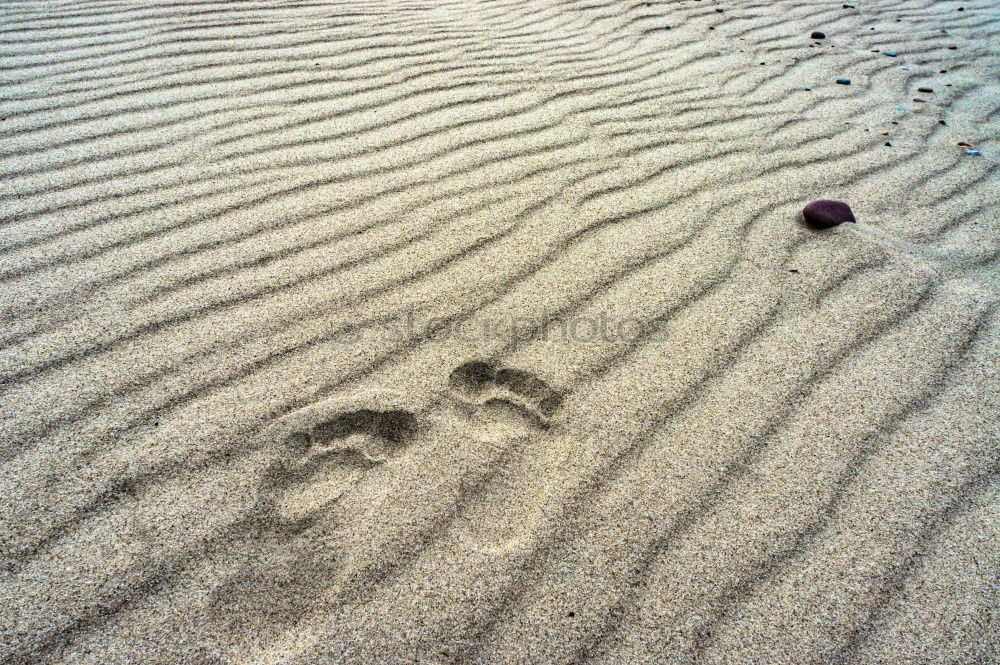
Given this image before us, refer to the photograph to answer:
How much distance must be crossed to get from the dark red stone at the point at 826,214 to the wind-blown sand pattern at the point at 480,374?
5 centimetres

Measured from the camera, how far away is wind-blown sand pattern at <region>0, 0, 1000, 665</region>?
1.12 meters

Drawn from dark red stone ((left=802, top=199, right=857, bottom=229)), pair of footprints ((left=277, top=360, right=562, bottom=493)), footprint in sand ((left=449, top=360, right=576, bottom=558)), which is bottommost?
dark red stone ((left=802, top=199, right=857, bottom=229))

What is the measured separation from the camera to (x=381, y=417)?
1.44 metres

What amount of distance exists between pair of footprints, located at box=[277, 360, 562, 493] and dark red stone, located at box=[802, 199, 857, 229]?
1212 millimetres

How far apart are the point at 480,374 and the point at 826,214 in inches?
53.6

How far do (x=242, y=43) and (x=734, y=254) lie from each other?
262 cm

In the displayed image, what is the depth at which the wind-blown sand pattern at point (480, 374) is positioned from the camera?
1124 mm

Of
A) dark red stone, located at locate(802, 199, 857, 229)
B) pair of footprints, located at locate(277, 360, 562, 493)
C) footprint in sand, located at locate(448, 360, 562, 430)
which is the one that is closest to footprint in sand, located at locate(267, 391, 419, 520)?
pair of footprints, located at locate(277, 360, 562, 493)

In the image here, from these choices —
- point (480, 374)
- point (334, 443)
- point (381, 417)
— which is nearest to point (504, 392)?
point (480, 374)

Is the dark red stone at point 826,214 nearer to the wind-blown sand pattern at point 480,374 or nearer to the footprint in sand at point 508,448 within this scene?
the wind-blown sand pattern at point 480,374

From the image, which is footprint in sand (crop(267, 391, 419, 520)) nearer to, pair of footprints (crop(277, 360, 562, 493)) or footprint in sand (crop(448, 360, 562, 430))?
pair of footprints (crop(277, 360, 562, 493))

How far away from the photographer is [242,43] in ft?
10.3

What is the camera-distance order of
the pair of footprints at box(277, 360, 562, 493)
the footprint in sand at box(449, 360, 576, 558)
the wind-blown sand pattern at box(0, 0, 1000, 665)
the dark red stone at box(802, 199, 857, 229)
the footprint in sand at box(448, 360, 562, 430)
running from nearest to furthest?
1. the wind-blown sand pattern at box(0, 0, 1000, 665)
2. the footprint in sand at box(449, 360, 576, 558)
3. the pair of footprints at box(277, 360, 562, 493)
4. the footprint in sand at box(448, 360, 562, 430)
5. the dark red stone at box(802, 199, 857, 229)

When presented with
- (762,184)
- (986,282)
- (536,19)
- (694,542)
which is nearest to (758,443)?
(694,542)
